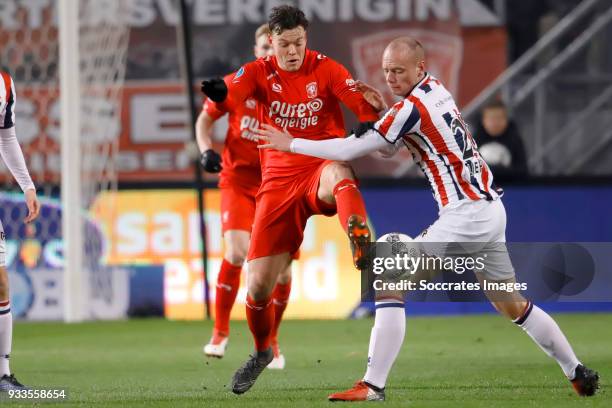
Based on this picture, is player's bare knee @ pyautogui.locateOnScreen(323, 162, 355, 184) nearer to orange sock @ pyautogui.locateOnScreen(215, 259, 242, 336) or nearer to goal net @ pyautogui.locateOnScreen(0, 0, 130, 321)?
orange sock @ pyautogui.locateOnScreen(215, 259, 242, 336)

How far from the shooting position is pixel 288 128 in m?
6.81

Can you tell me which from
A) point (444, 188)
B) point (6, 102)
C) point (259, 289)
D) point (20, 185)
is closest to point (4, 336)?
point (20, 185)

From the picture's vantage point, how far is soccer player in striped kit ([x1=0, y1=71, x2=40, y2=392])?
22.1 feet

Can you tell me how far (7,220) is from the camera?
12227 millimetres

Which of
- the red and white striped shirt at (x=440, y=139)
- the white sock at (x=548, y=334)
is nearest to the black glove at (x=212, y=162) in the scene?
the red and white striped shirt at (x=440, y=139)

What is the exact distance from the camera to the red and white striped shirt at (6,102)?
22.4ft

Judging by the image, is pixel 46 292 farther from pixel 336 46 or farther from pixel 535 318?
pixel 535 318

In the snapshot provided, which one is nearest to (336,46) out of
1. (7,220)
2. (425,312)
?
(425,312)

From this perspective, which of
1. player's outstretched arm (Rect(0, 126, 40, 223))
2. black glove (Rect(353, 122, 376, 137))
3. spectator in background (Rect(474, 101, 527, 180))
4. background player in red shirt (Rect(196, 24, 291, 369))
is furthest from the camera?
spectator in background (Rect(474, 101, 527, 180))

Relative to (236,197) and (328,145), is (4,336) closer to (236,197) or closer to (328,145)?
(328,145)

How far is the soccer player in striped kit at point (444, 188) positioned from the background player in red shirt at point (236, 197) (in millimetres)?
2312

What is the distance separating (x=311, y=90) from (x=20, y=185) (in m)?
1.59

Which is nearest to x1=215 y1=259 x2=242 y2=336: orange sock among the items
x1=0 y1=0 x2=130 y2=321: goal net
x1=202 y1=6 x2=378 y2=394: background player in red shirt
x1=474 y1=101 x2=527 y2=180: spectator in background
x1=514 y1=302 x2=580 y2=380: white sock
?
x1=202 y1=6 x2=378 y2=394: background player in red shirt

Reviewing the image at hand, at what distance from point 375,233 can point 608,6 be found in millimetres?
3291
